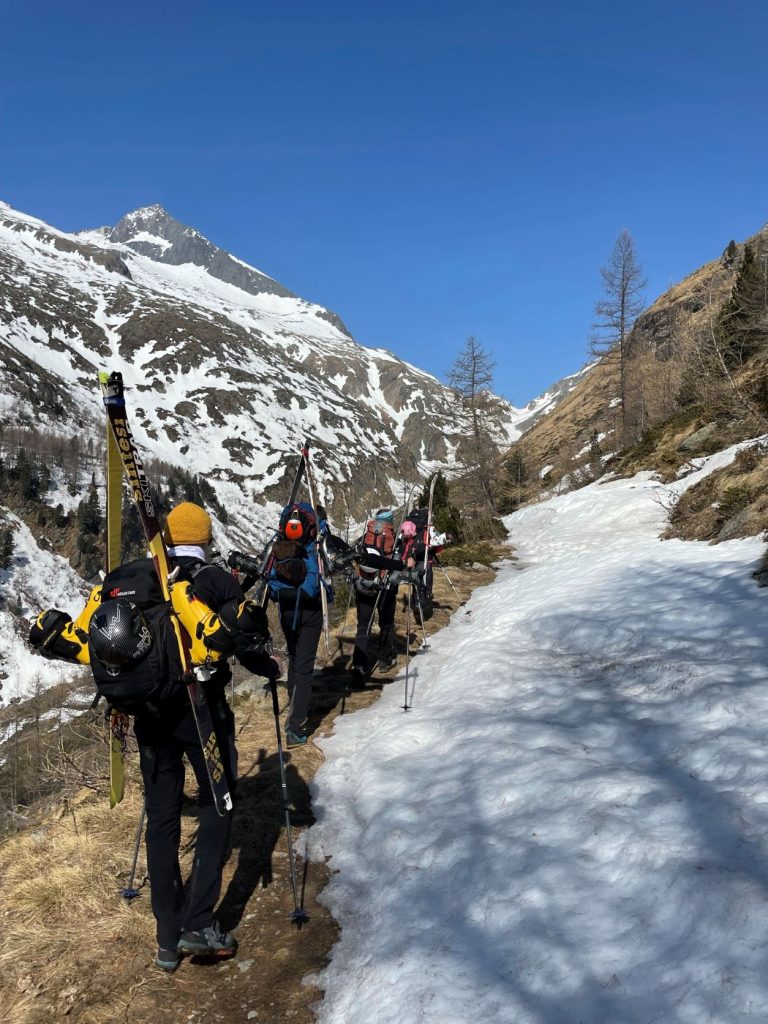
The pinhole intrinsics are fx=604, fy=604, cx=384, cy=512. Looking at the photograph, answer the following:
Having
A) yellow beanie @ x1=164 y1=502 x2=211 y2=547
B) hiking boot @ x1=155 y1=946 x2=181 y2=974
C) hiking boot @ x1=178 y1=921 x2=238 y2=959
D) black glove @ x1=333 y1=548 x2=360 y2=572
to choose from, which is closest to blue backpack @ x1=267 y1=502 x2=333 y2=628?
black glove @ x1=333 y1=548 x2=360 y2=572

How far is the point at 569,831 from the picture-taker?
14.8 feet

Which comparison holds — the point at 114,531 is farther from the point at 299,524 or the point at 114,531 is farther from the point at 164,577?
the point at 299,524

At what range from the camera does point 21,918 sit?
4.72 m

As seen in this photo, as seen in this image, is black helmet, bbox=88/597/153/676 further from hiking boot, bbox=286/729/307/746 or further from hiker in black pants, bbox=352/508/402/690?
hiker in black pants, bbox=352/508/402/690

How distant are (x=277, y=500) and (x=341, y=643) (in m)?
149

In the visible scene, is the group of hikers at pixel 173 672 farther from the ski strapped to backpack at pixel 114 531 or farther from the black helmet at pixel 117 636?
the ski strapped to backpack at pixel 114 531

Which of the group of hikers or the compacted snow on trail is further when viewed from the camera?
the group of hikers

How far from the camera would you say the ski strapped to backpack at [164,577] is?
13.2 feet

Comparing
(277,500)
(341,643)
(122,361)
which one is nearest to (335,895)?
(341,643)

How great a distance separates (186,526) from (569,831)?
3.68 m

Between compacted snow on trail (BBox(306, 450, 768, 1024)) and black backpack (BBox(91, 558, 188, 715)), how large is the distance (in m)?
2.18

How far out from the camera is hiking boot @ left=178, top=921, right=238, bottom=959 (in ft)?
13.6

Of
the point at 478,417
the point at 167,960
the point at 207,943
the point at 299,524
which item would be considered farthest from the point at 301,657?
the point at 478,417

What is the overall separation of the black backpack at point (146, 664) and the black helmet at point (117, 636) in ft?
0.23
